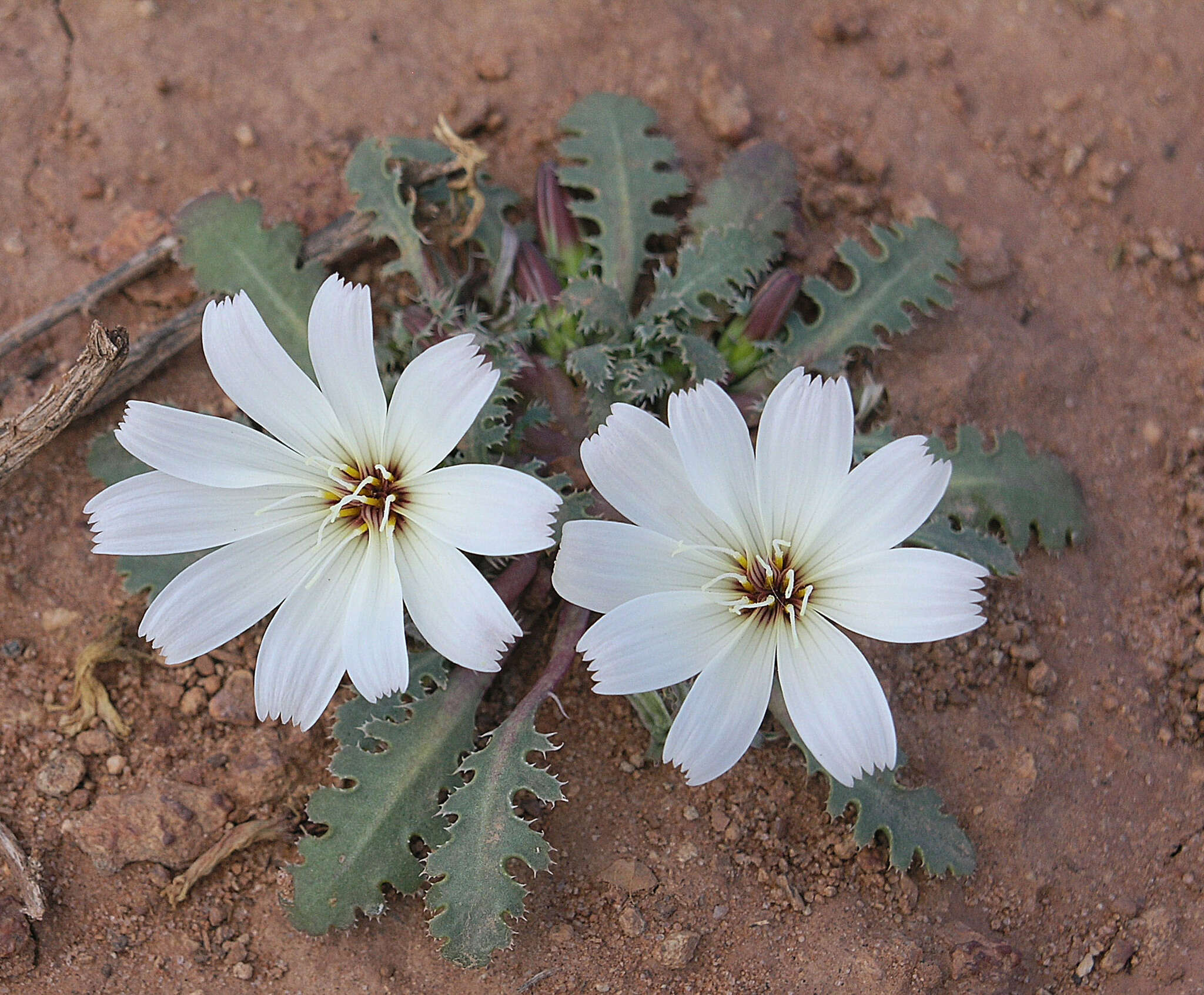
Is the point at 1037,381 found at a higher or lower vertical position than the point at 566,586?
lower

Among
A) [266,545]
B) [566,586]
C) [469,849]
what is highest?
[266,545]

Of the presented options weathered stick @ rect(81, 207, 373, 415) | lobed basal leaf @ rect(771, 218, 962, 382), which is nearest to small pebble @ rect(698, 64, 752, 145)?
lobed basal leaf @ rect(771, 218, 962, 382)

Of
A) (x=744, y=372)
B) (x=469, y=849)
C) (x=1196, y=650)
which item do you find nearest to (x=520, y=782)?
(x=469, y=849)

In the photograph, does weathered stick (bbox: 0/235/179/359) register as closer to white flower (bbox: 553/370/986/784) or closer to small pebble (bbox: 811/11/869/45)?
white flower (bbox: 553/370/986/784)

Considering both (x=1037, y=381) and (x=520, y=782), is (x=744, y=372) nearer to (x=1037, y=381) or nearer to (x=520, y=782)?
(x=1037, y=381)

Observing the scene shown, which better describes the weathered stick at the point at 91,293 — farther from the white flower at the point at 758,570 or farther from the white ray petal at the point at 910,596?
the white ray petal at the point at 910,596

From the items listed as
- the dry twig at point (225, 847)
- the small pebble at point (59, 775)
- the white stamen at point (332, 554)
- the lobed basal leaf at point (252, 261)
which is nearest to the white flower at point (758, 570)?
the white stamen at point (332, 554)

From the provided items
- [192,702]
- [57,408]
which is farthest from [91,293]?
[192,702]
